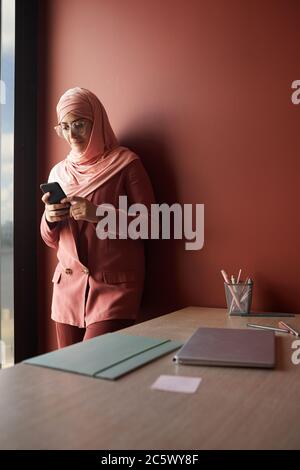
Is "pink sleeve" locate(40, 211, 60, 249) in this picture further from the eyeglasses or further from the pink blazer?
the eyeglasses

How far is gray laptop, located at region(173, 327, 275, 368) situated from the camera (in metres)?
0.92

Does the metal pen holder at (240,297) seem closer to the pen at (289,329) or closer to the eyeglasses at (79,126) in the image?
the pen at (289,329)

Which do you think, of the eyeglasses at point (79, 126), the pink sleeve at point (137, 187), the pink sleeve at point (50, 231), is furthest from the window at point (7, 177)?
the pink sleeve at point (137, 187)

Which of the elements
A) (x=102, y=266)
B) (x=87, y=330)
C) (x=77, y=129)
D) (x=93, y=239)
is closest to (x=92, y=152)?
(x=77, y=129)

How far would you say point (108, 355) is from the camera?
978mm

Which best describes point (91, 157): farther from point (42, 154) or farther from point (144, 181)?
point (42, 154)

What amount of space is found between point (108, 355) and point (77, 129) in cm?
99

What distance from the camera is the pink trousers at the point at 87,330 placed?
5.27 ft

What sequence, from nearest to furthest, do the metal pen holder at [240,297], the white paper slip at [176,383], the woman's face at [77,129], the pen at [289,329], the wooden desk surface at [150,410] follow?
the wooden desk surface at [150,410] → the white paper slip at [176,383] → the pen at [289,329] → the metal pen holder at [240,297] → the woman's face at [77,129]

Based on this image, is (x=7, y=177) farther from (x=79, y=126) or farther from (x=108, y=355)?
(x=108, y=355)

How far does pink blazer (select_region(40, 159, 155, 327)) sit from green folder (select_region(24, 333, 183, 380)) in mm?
496

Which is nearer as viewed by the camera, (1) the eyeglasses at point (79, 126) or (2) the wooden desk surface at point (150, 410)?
(2) the wooden desk surface at point (150, 410)

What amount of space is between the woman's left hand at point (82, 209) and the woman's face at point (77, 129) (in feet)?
0.83

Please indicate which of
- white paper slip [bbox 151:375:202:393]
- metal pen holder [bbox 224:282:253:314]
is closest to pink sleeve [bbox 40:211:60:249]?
metal pen holder [bbox 224:282:253:314]
